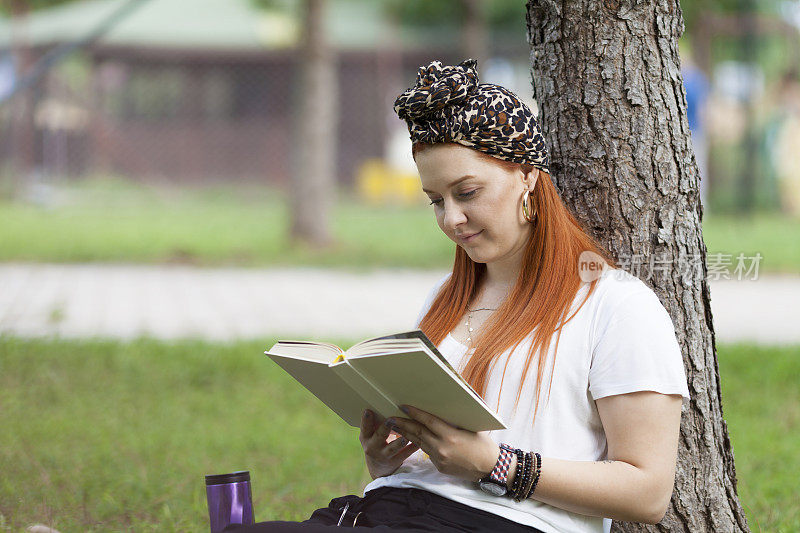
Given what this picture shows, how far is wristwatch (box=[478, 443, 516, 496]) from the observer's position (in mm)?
2051

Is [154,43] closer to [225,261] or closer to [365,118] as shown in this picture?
[365,118]

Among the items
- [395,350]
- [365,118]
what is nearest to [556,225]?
[395,350]

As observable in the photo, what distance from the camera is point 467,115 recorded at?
2.19 m

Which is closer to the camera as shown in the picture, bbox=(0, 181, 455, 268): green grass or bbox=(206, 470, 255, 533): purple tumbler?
bbox=(206, 470, 255, 533): purple tumbler

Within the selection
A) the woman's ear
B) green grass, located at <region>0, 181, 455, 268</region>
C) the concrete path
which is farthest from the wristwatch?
green grass, located at <region>0, 181, 455, 268</region>

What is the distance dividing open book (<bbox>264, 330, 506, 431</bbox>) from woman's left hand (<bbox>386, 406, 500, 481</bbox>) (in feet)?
0.06

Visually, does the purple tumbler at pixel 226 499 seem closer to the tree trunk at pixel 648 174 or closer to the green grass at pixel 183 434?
the tree trunk at pixel 648 174

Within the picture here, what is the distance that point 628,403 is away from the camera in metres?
2.07

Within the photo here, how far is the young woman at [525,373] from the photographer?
206 centimetres

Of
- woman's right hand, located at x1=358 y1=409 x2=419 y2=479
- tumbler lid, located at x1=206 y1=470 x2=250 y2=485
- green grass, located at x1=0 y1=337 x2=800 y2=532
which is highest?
woman's right hand, located at x1=358 y1=409 x2=419 y2=479

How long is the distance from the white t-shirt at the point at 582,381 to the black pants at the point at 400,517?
0.07 ft

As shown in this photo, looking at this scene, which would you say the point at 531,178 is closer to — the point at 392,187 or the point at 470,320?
the point at 470,320

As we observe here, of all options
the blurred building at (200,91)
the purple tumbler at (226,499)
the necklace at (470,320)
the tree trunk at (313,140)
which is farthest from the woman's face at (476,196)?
the blurred building at (200,91)

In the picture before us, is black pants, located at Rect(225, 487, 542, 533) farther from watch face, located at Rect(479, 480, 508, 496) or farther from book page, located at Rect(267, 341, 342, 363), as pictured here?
book page, located at Rect(267, 341, 342, 363)
